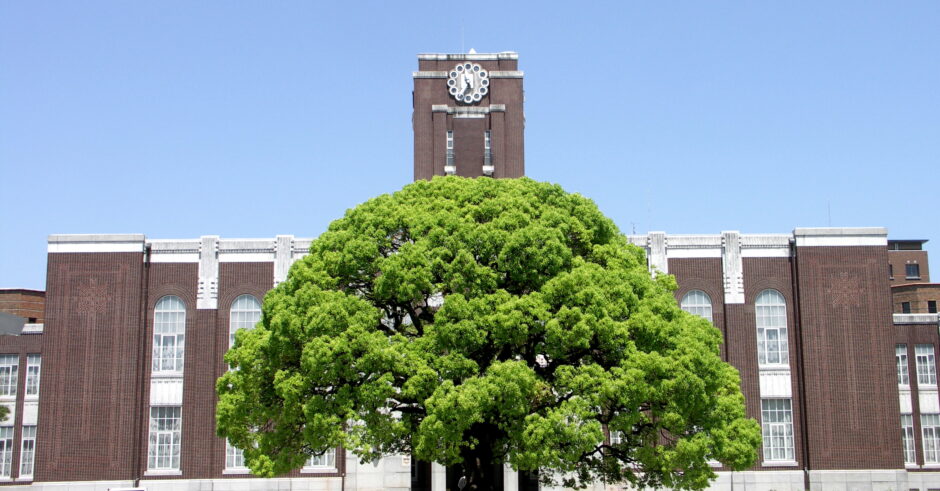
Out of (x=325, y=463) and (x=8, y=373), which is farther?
(x=8, y=373)

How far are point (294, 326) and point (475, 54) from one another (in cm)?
2391

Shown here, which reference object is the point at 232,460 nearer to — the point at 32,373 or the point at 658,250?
the point at 32,373

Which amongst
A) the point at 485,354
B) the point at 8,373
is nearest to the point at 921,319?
the point at 485,354

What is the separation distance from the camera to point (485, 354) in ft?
73.5

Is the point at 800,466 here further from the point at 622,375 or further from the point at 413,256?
the point at 413,256

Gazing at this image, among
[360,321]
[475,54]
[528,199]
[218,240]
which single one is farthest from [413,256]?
[475,54]

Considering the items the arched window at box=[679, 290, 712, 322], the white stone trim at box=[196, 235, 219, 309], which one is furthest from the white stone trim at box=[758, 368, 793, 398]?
the white stone trim at box=[196, 235, 219, 309]

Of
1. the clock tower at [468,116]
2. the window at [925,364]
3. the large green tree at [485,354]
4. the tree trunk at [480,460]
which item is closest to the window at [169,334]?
the clock tower at [468,116]

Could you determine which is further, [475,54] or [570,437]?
[475,54]

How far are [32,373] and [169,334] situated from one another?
5.76 metres

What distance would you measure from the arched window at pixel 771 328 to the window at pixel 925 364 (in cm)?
585

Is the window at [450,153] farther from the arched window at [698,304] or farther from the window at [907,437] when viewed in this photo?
the window at [907,437]

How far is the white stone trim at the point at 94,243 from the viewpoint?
36.1 metres

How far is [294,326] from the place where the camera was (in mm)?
22375
